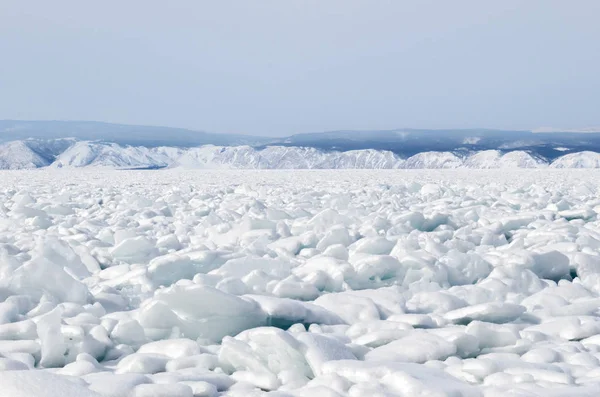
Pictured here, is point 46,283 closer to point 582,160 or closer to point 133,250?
point 133,250

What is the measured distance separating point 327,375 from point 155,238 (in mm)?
3358

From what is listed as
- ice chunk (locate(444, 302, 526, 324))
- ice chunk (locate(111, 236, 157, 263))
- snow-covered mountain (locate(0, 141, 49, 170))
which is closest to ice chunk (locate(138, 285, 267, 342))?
ice chunk (locate(444, 302, 526, 324))

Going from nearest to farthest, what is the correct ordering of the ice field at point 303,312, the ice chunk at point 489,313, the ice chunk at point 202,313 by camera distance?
the ice field at point 303,312, the ice chunk at point 202,313, the ice chunk at point 489,313

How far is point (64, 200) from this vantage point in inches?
343

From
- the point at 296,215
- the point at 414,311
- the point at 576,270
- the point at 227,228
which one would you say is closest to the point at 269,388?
the point at 414,311

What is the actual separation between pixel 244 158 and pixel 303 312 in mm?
64249

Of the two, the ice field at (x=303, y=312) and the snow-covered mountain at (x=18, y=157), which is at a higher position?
the ice field at (x=303, y=312)

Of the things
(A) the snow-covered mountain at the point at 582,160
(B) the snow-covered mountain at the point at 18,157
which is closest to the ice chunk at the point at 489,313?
(A) the snow-covered mountain at the point at 582,160

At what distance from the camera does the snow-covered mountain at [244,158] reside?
5538 centimetres

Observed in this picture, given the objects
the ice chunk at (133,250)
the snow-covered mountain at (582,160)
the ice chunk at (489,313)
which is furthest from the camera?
the snow-covered mountain at (582,160)

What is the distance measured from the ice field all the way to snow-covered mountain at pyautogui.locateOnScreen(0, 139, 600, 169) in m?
49.5

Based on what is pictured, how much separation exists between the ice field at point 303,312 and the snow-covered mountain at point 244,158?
49493 mm

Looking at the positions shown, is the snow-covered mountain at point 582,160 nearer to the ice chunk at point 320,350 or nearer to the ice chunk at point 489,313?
the ice chunk at point 489,313

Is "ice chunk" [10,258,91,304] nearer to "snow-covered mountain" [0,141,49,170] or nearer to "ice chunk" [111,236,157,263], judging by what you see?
"ice chunk" [111,236,157,263]
